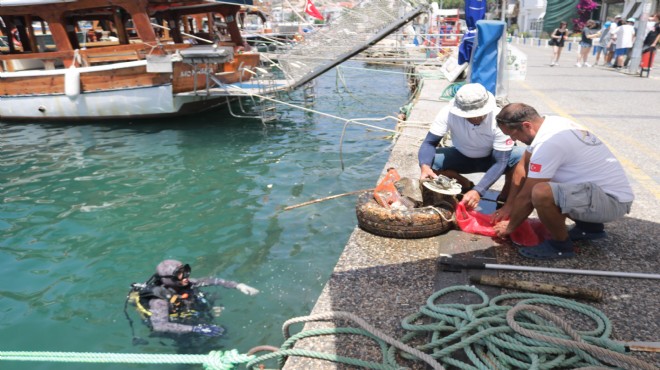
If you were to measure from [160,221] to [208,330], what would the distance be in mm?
3179

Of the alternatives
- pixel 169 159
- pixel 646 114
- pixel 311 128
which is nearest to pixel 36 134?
pixel 169 159

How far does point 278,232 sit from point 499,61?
476 cm

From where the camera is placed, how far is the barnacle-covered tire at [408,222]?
3984 millimetres

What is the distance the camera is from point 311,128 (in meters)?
12.8

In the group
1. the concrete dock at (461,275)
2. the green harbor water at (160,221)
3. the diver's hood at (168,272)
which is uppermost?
the concrete dock at (461,275)

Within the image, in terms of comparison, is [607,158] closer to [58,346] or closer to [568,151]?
[568,151]

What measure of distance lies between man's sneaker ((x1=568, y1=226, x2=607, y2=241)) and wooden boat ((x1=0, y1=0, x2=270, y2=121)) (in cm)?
875

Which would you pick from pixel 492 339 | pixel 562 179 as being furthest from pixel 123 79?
pixel 492 339

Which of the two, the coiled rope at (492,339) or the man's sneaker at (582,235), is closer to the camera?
the coiled rope at (492,339)

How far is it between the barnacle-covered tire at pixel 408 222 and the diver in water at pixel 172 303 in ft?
5.45

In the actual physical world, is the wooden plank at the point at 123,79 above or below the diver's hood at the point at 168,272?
above

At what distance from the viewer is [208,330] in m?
4.10

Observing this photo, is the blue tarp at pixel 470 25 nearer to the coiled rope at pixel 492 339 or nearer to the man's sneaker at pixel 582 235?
the man's sneaker at pixel 582 235

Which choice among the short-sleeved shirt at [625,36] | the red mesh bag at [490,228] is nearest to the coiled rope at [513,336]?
the red mesh bag at [490,228]
